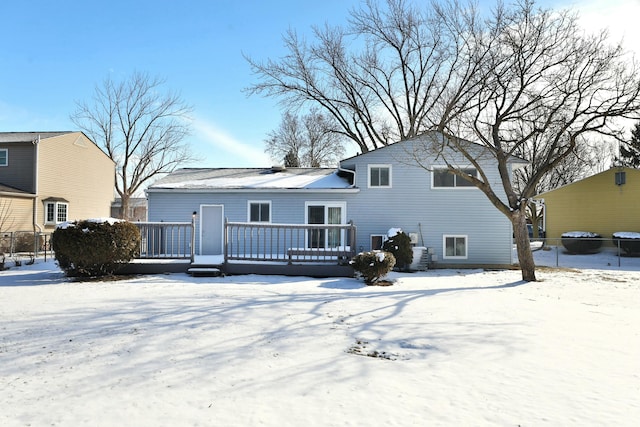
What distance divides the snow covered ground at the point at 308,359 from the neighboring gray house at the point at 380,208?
7.02m

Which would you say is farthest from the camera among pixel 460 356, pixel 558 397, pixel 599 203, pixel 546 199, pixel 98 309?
pixel 546 199

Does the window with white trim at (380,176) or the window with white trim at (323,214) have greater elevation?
the window with white trim at (380,176)

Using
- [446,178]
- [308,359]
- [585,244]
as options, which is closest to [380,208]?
[446,178]

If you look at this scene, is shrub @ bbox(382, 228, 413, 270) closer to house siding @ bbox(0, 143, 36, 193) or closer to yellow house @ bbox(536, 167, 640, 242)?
yellow house @ bbox(536, 167, 640, 242)

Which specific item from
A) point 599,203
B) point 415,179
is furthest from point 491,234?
point 599,203

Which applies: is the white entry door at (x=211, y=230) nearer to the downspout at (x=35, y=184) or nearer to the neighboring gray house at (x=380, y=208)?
the neighboring gray house at (x=380, y=208)

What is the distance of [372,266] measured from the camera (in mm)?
9992

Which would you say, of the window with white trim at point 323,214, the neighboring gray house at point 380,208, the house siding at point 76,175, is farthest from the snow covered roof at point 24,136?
the window with white trim at point 323,214

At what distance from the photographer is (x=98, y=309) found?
20.9 ft

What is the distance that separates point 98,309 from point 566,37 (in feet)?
48.1

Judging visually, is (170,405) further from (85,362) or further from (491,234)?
(491,234)

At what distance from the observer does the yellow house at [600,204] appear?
65.3 feet

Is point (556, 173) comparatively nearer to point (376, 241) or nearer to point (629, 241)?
point (629, 241)

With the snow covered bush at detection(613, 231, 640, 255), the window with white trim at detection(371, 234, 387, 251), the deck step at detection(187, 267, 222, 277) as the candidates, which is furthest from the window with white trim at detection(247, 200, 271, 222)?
the snow covered bush at detection(613, 231, 640, 255)
